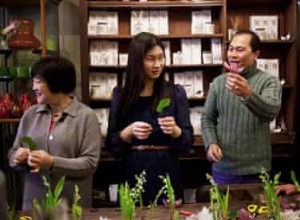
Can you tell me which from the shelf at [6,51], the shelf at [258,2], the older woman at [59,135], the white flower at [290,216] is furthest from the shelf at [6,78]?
the white flower at [290,216]

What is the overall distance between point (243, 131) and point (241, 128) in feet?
0.06

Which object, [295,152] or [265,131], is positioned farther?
[295,152]

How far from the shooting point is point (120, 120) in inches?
90.7

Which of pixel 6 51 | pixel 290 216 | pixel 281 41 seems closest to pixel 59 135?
pixel 290 216

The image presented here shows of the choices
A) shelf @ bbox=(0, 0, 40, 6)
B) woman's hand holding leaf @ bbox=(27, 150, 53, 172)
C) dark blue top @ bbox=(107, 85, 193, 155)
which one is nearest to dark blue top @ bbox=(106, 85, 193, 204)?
dark blue top @ bbox=(107, 85, 193, 155)

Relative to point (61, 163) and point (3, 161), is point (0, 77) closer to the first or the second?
point (3, 161)

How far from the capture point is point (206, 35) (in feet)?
12.9

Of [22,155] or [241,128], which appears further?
[241,128]

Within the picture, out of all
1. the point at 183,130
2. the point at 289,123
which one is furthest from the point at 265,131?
the point at 289,123

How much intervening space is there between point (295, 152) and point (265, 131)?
5.38 feet

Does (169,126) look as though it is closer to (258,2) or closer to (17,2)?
(17,2)

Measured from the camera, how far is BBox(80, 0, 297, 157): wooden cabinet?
3.84 metres

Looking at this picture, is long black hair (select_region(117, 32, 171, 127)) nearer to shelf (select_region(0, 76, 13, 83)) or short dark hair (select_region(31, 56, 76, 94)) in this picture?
short dark hair (select_region(31, 56, 76, 94))

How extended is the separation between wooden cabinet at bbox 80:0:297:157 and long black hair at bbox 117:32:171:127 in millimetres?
1617
